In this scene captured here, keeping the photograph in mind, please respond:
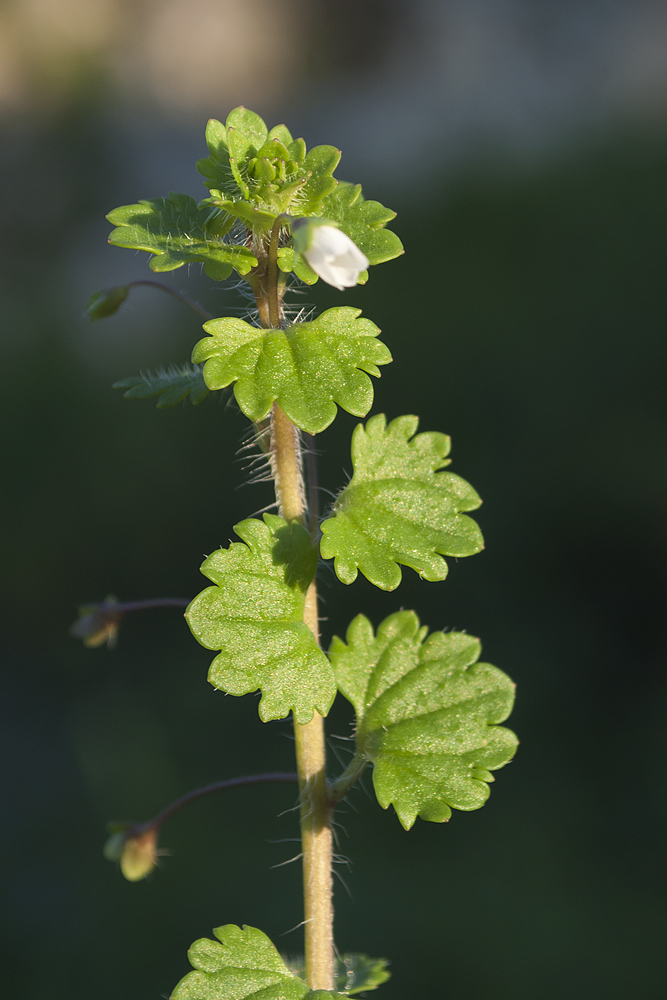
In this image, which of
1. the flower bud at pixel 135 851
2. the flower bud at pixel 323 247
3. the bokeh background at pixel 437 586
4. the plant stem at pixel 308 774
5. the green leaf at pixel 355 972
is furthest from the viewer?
the bokeh background at pixel 437 586

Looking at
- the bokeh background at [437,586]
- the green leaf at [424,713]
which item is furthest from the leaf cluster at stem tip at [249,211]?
the bokeh background at [437,586]

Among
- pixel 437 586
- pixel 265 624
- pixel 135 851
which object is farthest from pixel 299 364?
pixel 437 586

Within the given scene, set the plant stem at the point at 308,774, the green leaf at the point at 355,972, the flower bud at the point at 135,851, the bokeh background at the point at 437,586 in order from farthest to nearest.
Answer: the bokeh background at the point at 437,586
the flower bud at the point at 135,851
the green leaf at the point at 355,972
the plant stem at the point at 308,774

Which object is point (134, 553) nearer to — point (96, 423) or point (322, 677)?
point (96, 423)

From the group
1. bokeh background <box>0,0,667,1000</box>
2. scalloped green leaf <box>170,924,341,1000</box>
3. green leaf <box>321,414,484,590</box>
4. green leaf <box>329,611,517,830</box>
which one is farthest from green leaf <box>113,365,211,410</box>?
bokeh background <box>0,0,667,1000</box>

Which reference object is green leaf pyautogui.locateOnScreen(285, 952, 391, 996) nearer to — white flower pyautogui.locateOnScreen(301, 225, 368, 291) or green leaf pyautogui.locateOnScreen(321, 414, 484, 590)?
green leaf pyautogui.locateOnScreen(321, 414, 484, 590)

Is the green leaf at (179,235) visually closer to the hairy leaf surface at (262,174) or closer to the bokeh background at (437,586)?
the hairy leaf surface at (262,174)

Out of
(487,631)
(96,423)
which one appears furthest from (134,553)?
(487,631)

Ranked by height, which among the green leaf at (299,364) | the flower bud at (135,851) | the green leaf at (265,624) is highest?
the green leaf at (299,364)
